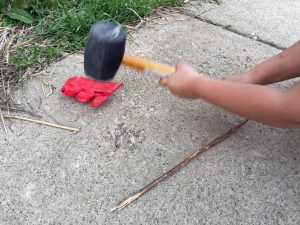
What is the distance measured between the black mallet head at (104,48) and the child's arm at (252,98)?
0.89 ft

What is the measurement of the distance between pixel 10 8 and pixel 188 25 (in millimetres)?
981

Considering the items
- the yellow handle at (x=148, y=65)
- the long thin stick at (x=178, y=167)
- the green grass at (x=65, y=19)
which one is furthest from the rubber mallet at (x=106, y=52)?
the green grass at (x=65, y=19)

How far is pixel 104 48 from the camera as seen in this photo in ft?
5.02

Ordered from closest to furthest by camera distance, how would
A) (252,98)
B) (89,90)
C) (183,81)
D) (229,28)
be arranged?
1. (252,98)
2. (183,81)
3. (89,90)
4. (229,28)

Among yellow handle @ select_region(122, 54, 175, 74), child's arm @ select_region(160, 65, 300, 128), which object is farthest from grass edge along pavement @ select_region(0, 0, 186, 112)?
child's arm @ select_region(160, 65, 300, 128)

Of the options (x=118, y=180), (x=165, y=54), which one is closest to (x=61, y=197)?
(x=118, y=180)

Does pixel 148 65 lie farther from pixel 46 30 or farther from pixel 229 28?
pixel 229 28

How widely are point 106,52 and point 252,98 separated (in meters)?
0.56

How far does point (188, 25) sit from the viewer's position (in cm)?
238

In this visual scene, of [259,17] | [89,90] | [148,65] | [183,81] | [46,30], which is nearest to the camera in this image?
[183,81]

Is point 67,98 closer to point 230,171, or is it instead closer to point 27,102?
point 27,102

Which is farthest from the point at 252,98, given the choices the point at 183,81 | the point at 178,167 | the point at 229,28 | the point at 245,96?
the point at 229,28

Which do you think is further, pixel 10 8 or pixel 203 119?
pixel 10 8

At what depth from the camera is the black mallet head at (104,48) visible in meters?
1.53
